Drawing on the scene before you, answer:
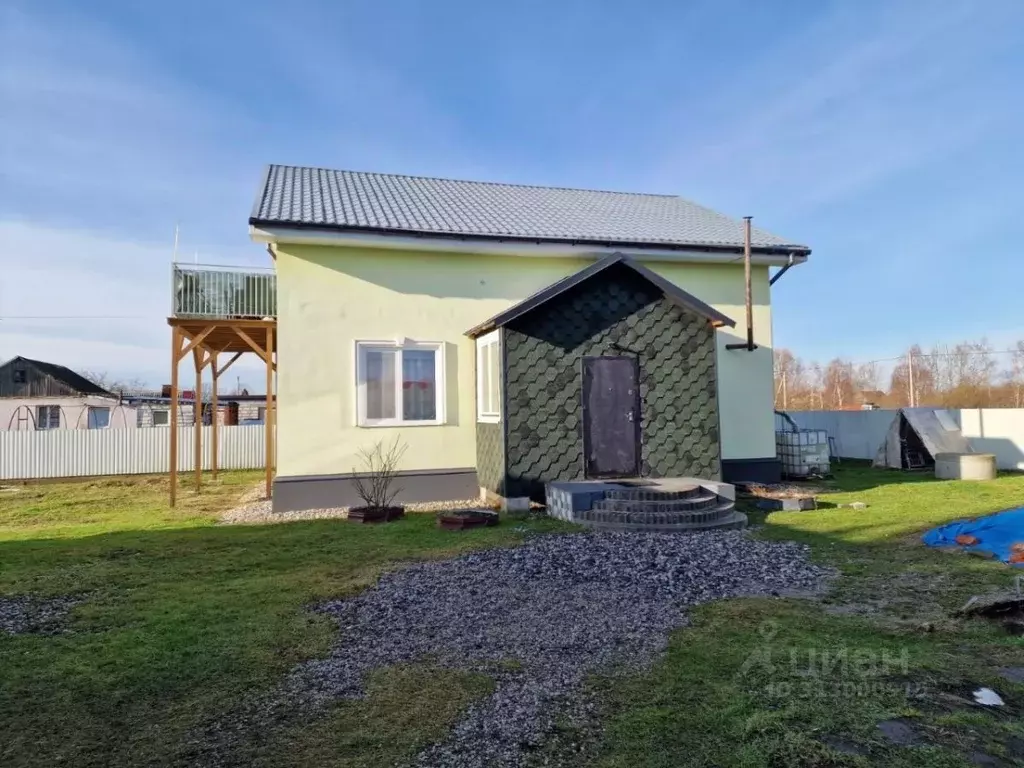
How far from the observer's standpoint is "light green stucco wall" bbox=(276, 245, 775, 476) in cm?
1059

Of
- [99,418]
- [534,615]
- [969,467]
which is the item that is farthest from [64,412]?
[969,467]

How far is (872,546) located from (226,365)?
13.6 m

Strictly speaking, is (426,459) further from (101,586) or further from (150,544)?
(101,586)

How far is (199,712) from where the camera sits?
334 centimetres

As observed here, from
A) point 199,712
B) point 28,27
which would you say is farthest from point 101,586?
point 28,27

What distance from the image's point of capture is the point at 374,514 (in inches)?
372

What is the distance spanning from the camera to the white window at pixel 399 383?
10.9m

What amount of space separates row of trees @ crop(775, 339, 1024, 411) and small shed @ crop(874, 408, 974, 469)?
1356 centimetres

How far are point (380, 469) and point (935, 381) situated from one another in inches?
1597

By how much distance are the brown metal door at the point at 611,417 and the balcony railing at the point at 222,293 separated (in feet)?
20.0

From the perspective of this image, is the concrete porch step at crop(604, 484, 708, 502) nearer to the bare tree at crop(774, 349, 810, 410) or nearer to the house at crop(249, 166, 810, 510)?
the house at crop(249, 166, 810, 510)

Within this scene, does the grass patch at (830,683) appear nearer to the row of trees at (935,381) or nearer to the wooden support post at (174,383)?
the wooden support post at (174,383)

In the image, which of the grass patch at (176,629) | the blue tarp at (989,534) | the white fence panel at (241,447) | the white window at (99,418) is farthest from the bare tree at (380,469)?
the white window at (99,418)

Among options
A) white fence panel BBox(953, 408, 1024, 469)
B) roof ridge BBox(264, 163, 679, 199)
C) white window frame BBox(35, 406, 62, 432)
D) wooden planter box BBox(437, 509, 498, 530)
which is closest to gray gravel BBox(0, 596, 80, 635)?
wooden planter box BBox(437, 509, 498, 530)
